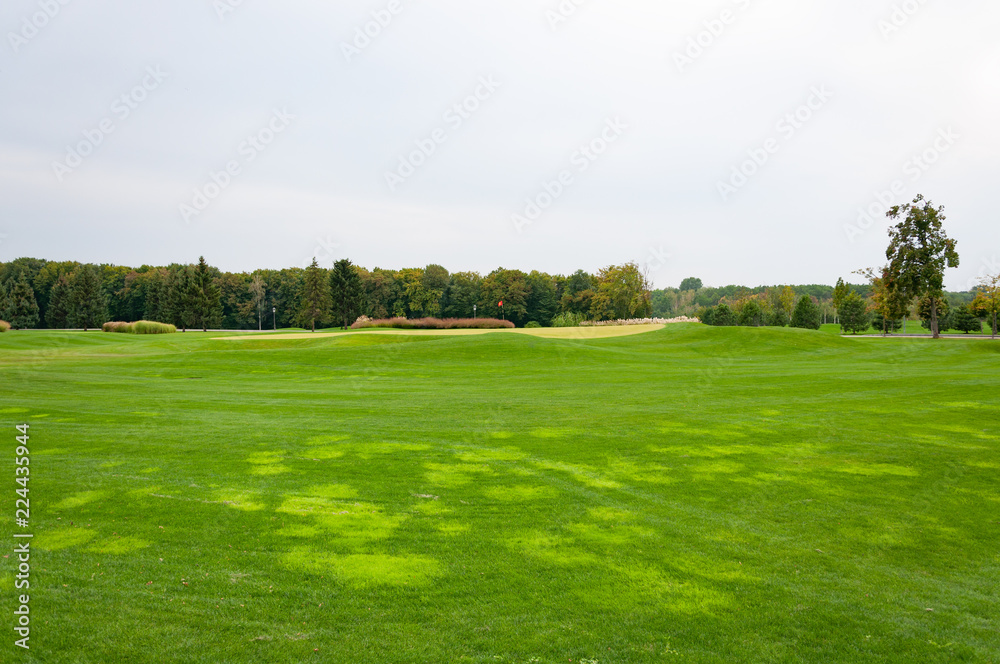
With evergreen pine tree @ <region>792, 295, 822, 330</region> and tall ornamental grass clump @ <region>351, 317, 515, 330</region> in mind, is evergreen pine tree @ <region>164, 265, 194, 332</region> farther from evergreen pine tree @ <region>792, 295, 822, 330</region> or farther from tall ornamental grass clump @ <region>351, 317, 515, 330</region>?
evergreen pine tree @ <region>792, 295, 822, 330</region>

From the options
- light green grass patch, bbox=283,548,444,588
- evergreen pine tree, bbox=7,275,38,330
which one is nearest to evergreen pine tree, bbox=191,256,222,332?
evergreen pine tree, bbox=7,275,38,330

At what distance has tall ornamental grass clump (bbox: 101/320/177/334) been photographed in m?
48.8

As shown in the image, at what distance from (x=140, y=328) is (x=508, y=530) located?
53.0 meters

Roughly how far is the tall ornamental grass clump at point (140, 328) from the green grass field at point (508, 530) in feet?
128

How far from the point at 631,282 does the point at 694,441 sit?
66.5 metres

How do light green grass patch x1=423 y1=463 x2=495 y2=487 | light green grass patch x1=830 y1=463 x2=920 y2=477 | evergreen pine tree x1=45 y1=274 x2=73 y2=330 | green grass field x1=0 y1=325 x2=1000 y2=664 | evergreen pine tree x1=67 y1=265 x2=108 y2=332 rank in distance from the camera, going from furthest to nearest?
evergreen pine tree x1=45 y1=274 x2=73 y2=330, evergreen pine tree x1=67 y1=265 x2=108 y2=332, light green grass patch x1=830 y1=463 x2=920 y2=477, light green grass patch x1=423 y1=463 x2=495 y2=487, green grass field x1=0 y1=325 x2=1000 y2=664

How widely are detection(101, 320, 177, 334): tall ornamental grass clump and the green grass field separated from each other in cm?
3907

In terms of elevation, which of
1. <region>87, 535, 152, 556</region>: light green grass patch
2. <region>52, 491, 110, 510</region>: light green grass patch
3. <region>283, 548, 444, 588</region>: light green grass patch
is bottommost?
<region>283, 548, 444, 588</region>: light green grass patch

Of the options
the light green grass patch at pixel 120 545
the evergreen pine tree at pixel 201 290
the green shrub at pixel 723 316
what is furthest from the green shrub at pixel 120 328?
the green shrub at pixel 723 316

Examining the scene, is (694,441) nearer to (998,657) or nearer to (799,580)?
(799,580)

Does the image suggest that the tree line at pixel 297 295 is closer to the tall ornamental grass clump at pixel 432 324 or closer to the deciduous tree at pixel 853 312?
the tall ornamental grass clump at pixel 432 324

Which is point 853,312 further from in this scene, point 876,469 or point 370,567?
point 370,567

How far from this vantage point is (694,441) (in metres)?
10.5

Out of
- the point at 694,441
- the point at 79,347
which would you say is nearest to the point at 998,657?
the point at 694,441
